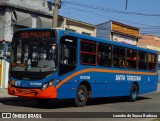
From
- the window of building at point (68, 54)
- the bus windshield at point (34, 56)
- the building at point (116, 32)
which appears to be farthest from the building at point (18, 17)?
the building at point (116, 32)

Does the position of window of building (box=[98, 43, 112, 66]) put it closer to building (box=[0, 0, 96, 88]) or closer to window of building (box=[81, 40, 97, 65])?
→ window of building (box=[81, 40, 97, 65])

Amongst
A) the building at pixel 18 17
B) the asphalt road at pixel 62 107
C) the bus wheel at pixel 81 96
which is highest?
the building at pixel 18 17

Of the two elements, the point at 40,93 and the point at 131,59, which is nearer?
the point at 40,93

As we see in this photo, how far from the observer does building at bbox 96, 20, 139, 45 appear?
4478 centimetres

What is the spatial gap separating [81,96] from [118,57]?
13.0 ft

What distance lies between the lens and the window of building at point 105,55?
1888cm

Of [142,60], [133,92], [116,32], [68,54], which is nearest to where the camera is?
[68,54]

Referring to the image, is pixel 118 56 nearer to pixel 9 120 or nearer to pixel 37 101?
pixel 37 101

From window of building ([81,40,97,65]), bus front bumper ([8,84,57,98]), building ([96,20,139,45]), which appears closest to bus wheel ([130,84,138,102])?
window of building ([81,40,97,65])

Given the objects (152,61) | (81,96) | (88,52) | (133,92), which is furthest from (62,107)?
(152,61)

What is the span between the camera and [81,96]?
1745cm

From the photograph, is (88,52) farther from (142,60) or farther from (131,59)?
(142,60)

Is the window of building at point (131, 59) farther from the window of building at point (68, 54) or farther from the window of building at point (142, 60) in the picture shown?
the window of building at point (68, 54)

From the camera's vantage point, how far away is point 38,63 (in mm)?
16000
